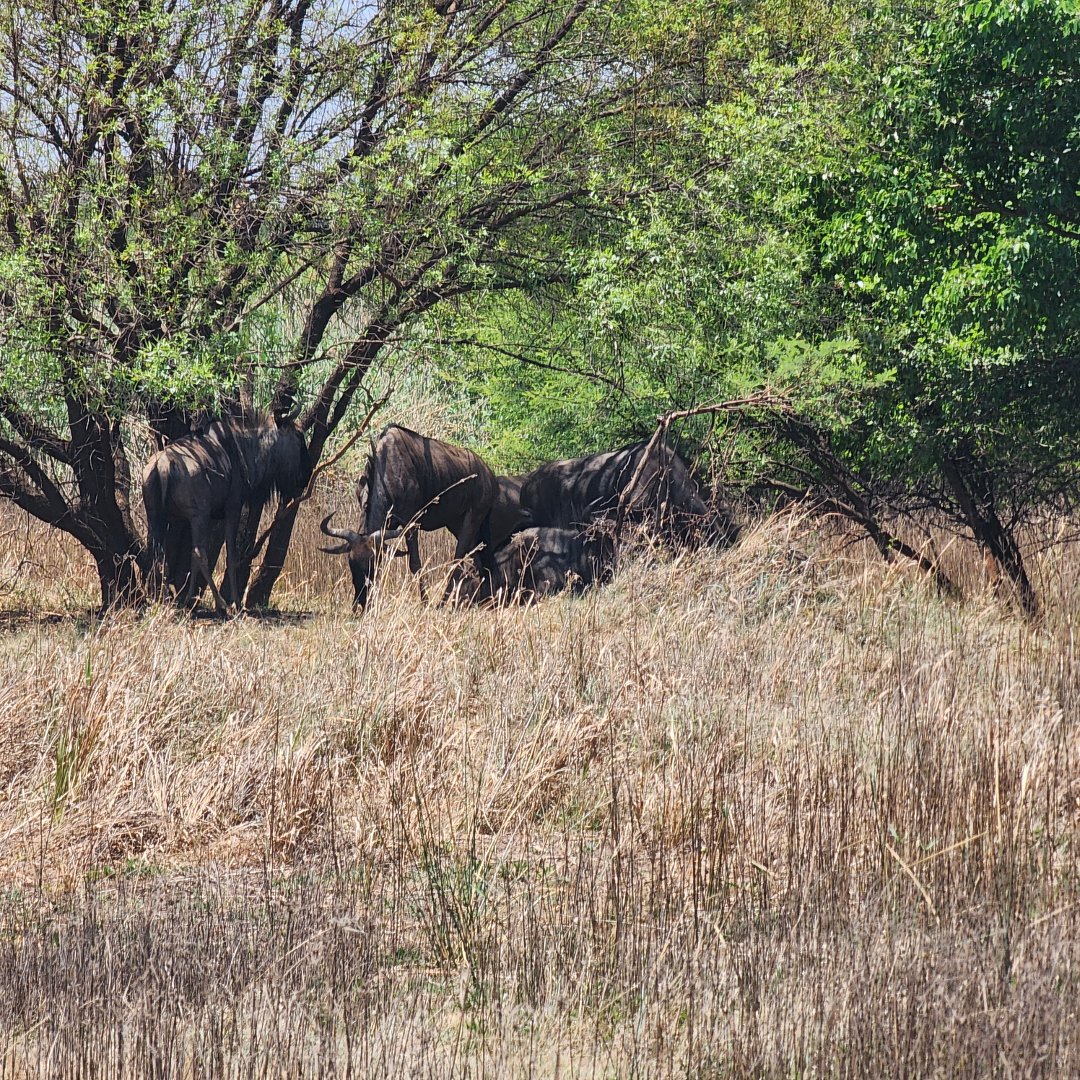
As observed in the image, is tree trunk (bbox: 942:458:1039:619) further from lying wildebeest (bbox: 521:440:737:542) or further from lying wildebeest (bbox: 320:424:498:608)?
lying wildebeest (bbox: 320:424:498:608)

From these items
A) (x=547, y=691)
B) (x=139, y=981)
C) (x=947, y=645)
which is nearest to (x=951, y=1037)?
(x=139, y=981)

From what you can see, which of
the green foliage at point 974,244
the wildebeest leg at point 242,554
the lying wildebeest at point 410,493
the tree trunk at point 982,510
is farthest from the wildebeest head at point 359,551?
the tree trunk at point 982,510

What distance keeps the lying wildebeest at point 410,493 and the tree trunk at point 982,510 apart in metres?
4.54

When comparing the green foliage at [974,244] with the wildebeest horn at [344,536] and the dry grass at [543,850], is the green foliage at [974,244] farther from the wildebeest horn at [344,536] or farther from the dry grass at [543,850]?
the wildebeest horn at [344,536]

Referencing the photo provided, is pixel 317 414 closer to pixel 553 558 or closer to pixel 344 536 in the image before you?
pixel 344 536

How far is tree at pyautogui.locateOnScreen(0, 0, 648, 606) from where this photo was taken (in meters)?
12.5

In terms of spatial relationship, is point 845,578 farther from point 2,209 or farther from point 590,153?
point 2,209

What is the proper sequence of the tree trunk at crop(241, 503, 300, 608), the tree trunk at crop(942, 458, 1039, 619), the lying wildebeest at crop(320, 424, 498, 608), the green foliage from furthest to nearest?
the tree trunk at crop(241, 503, 300, 608)
the lying wildebeest at crop(320, 424, 498, 608)
the tree trunk at crop(942, 458, 1039, 619)
the green foliage

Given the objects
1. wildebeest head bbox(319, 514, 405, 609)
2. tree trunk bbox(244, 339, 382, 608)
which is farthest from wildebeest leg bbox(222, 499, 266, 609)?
wildebeest head bbox(319, 514, 405, 609)

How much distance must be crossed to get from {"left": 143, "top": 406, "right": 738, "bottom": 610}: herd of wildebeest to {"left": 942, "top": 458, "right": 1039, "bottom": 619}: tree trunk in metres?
2.09

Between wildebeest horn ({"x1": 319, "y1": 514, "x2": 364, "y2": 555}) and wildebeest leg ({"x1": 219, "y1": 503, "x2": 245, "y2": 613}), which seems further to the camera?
wildebeest leg ({"x1": 219, "y1": 503, "x2": 245, "y2": 613})

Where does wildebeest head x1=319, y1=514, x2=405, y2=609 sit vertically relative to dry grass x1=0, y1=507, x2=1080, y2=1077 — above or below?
above

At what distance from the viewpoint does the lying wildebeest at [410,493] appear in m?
13.1

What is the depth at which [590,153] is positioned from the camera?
14969mm
